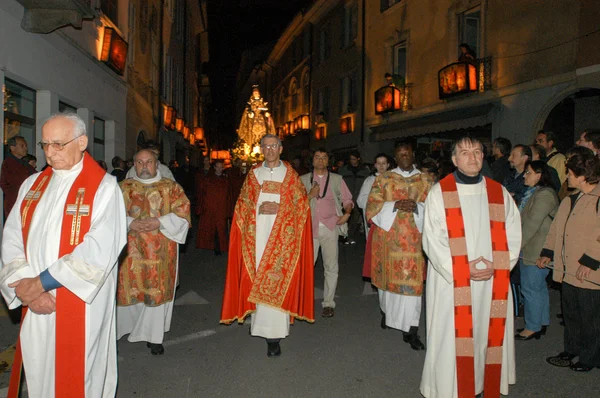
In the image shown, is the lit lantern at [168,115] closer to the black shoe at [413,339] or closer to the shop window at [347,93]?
the shop window at [347,93]

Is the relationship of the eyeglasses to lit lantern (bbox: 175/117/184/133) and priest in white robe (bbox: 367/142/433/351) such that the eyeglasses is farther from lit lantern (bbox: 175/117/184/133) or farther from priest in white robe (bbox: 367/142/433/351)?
lit lantern (bbox: 175/117/184/133)

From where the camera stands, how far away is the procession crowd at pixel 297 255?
3162 mm

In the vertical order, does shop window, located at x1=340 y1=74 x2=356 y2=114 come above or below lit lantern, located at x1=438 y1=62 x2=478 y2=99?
above

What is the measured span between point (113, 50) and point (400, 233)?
9.82m

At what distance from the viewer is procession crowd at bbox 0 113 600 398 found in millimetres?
3162

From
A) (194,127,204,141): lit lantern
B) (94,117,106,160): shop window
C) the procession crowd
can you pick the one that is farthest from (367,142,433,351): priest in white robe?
(194,127,204,141): lit lantern

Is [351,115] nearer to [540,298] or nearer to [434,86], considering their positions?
[434,86]

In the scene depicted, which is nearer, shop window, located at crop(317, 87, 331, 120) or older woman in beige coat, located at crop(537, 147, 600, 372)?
older woman in beige coat, located at crop(537, 147, 600, 372)

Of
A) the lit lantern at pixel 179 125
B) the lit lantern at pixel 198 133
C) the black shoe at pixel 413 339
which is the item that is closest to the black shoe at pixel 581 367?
the black shoe at pixel 413 339

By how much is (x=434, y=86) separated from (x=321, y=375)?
14.8 m

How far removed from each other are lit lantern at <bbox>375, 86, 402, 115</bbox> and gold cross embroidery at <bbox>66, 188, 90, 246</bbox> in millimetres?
17373

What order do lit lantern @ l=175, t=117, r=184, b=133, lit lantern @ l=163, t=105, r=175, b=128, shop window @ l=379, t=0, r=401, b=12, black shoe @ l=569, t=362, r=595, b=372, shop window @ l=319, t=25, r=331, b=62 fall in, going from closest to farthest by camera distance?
black shoe @ l=569, t=362, r=595, b=372 → shop window @ l=379, t=0, r=401, b=12 → lit lantern @ l=163, t=105, r=175, b=128 → lit lantern @ l=175, t=117, r=184, b=133 → shop window @ l=319, t=25, r=331, b=62

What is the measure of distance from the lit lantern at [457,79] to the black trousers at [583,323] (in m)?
11.2

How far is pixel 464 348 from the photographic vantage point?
151 inches
